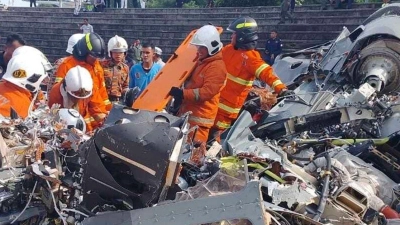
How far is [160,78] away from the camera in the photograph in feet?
20.6

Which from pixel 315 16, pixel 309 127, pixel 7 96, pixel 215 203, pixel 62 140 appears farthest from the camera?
pixel 315 16

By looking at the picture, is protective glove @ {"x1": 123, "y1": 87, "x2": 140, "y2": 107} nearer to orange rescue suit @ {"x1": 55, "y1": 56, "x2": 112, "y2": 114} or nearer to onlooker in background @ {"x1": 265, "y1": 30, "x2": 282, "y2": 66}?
orange rescue suit @ {"x1": 55, "y1": 56, "x2": 112, "y2": 114}

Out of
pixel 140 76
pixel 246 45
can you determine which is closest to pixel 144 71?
pixel 140 76

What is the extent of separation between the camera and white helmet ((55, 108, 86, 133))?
451 cm

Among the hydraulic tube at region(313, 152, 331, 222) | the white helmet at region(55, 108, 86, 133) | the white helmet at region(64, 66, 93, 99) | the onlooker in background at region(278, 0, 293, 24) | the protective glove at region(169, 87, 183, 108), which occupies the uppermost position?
the onlooker in background at region(278, 0, 293, 24)

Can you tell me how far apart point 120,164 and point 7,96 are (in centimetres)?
165

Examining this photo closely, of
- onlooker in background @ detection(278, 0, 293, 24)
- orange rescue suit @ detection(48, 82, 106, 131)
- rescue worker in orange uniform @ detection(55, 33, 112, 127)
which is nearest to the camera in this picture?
orange rescue suit @ detection(48, 82, 106, 131)

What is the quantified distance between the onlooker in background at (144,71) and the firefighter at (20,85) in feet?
8.33

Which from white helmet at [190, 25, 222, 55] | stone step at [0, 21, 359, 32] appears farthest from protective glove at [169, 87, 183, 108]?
stone step at [0, 21, 359, 32]

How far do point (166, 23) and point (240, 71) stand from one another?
41.3 feet

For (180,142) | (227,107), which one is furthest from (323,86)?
(180,142)

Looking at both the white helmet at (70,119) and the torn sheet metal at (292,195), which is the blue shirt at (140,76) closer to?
the white helmet at (70,119)

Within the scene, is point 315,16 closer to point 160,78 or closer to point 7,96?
point 160,78

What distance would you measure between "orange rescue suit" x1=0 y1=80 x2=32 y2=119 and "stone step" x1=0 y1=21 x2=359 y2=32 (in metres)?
10.5
